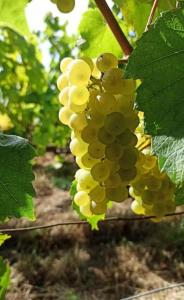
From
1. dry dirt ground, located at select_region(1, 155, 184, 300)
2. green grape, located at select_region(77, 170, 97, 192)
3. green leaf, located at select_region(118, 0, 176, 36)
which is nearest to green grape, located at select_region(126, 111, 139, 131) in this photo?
green grape, located at select_region(77, 170, 97, 192)

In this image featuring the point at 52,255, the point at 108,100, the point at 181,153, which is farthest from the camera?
the point at 52,255

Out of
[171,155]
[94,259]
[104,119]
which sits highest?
[94,259]

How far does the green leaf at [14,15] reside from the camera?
99 centimetres

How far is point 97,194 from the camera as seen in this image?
774 mm

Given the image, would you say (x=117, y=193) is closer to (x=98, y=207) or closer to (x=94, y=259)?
(x=98, y=207)

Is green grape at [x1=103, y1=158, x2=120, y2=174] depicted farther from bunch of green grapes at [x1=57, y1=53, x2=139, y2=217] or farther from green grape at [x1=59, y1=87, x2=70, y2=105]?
green grape at [x1=59, y1=87, x2=70, y2=105]

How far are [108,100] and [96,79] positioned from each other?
0.05 metres

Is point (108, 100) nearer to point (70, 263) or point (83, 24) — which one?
point (83, 24)

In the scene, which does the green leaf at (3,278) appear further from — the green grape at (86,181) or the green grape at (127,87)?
the green grape at (127,87)

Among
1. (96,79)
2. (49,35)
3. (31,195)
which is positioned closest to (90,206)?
(31,195)

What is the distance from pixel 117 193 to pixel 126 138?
0.29 ft

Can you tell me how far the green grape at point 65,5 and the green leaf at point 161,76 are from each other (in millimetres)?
212

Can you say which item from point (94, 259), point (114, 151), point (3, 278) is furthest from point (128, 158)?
point (94, 259)

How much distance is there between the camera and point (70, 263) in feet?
13.4
